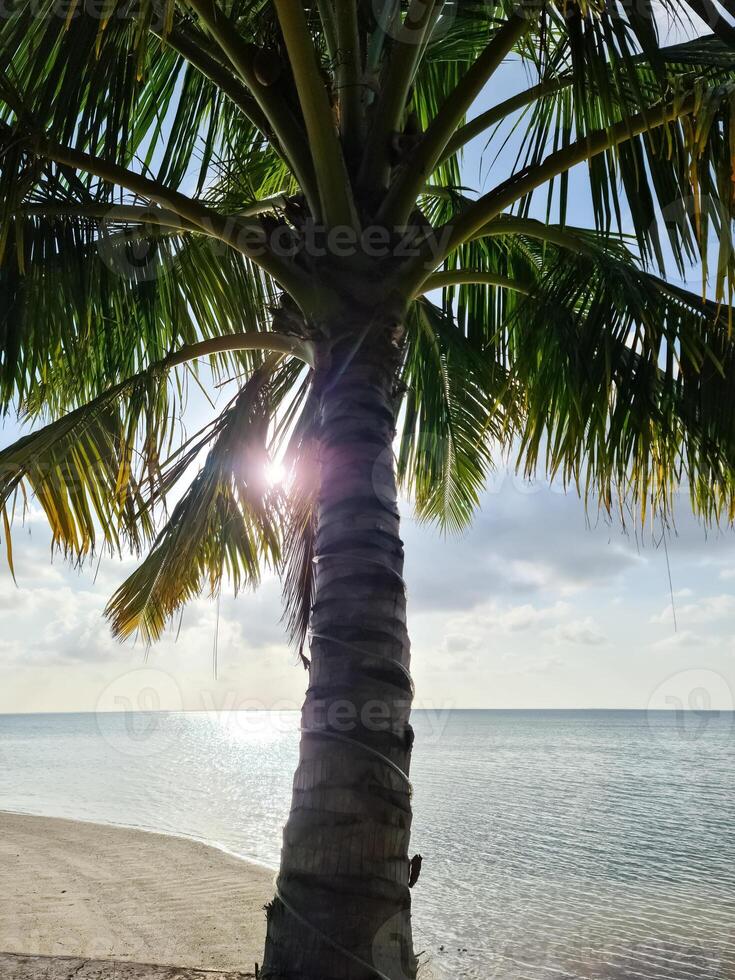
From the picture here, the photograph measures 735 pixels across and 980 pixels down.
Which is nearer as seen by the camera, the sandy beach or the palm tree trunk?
the palm tree trunk

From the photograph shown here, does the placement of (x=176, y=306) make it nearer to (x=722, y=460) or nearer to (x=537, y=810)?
(x=722, y=460)

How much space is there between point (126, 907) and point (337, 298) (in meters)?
8.66

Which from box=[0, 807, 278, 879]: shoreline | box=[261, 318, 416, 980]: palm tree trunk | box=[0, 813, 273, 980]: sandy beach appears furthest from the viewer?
box=[0, 807, 278, 879]: shoreline

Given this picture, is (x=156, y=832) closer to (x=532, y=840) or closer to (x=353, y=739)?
(x=532, y=840)

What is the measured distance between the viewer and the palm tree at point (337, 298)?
2543 mm

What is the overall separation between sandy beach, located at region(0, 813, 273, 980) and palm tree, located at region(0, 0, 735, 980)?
8.35 feet

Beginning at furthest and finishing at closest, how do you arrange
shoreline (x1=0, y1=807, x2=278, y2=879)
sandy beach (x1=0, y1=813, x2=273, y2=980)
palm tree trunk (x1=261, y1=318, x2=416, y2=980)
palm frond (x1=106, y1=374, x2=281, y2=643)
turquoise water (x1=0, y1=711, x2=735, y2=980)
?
shoreline (x1=0, y1=807, x2=278, y2=879) < turquoise water (x1=0, y1=711, x2=735, y2=980) < sandy beach (x1=0, y1=813, x2=273, y2=980) < palm frond (x1=106, y1=374, x2=281, y2=643) < palm tree trunk (x1=261, y1=318, x2=416, y2=980)

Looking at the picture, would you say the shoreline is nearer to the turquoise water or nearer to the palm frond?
the turquoise water

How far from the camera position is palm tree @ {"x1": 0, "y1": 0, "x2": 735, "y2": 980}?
2.54 meters

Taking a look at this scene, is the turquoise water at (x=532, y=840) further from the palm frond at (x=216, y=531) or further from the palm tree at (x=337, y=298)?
the palm tree at (x=337, y=298)

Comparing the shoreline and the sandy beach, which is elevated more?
the sandy beach

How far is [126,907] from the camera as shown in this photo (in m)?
9.26

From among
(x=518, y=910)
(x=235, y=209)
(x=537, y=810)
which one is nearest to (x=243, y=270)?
(x=235, y=209)

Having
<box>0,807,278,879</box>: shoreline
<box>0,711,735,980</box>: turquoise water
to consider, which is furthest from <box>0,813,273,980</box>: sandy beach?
<box>0,711,735,980</box>: turquoise water
